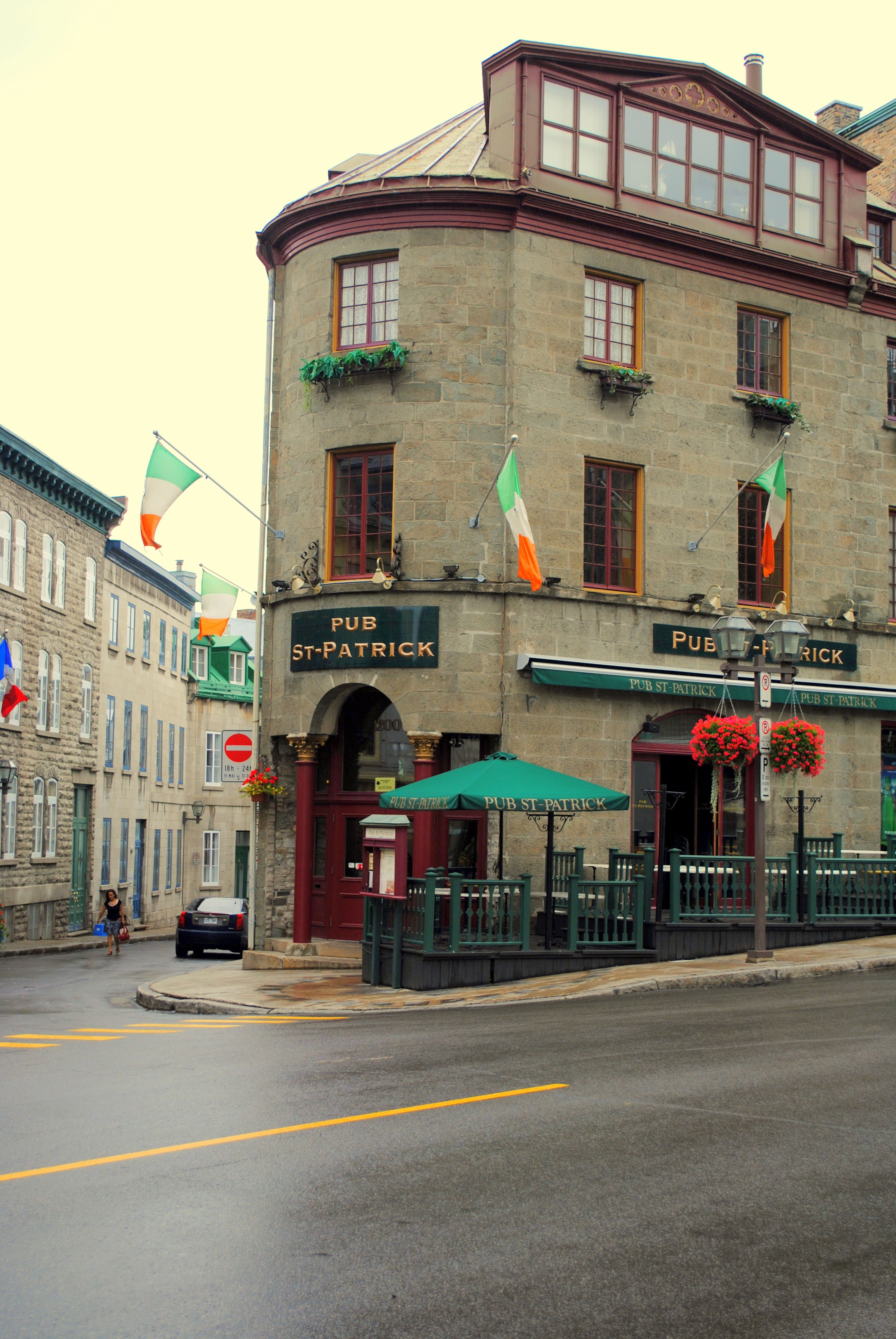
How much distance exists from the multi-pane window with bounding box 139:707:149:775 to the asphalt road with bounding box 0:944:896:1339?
3674 cm

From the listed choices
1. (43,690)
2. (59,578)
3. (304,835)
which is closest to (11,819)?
(43,690)

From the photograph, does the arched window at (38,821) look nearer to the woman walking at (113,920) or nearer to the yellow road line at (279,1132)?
the woman walking at (113,920)

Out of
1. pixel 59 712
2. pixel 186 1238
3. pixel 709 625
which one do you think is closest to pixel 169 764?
pixel 59 712

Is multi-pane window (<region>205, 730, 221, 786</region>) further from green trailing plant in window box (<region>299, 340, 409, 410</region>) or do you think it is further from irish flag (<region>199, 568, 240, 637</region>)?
green trailing plant in window box (<region>299, 340, 409, 410</region>)

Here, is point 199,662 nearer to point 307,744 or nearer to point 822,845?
point 307,744

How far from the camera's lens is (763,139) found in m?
24.2

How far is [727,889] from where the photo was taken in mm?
18891

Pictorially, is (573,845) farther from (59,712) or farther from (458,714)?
(59,712)

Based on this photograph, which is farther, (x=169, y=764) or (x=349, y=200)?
(x=169, y=764)

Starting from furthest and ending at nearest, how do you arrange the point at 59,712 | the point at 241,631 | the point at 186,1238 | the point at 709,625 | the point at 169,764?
the point at 241,631 → the point at 169,764 → the point at 59,712 → the point at 709,625 → the point at 186,1238

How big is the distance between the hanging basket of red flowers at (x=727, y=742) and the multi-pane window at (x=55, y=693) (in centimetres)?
2478

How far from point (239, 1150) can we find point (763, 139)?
70.9ft

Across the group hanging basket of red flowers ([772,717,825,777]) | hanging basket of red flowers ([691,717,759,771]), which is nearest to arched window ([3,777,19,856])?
hanging basket of red flowers ([691,717,759,771])

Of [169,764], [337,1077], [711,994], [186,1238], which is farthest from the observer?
[169,764]
